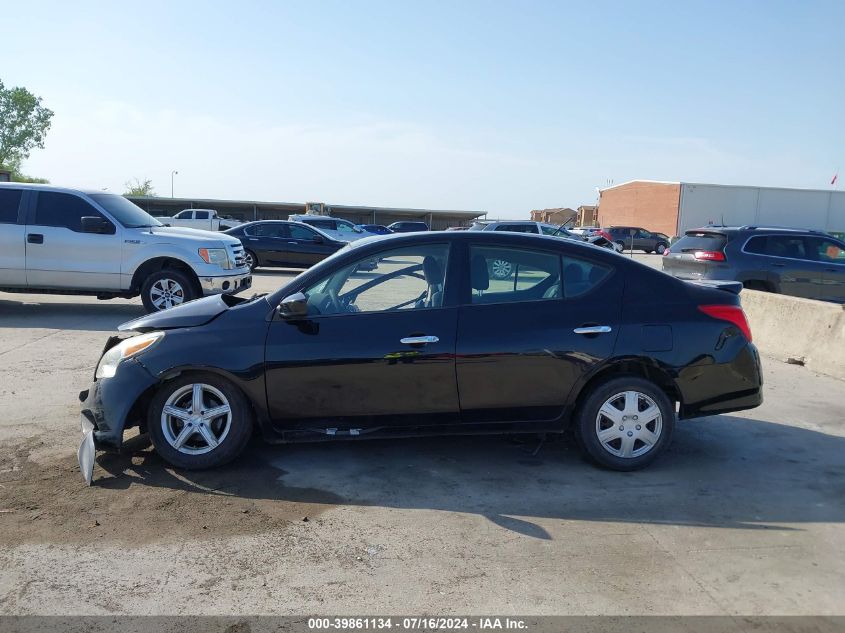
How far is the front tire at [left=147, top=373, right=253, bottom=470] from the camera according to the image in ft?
15.6

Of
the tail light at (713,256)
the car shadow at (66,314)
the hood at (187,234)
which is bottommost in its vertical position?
the car shadow at (66,314)

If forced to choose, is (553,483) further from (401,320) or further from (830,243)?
(830,243)

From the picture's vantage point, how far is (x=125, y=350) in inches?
190

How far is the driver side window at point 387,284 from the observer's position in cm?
490

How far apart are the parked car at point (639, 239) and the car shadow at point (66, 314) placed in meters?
35.5

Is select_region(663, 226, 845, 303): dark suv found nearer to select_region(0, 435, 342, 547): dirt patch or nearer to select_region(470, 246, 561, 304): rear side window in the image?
select_region(470, 246, 561, 304): rear side window

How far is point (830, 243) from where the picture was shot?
11.9 metres

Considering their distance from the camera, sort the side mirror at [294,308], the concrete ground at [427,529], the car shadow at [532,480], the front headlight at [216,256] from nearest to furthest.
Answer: the concrete ground at [427,529] < the car shadow at [532,480] < the side mirror at [294,308] < the front headlight at [216,256]

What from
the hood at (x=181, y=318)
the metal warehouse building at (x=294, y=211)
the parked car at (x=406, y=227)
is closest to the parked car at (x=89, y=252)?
the hood at (x=181, y=318)

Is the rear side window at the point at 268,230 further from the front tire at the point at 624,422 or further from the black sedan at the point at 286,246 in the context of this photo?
the front tire at the point at 624,422

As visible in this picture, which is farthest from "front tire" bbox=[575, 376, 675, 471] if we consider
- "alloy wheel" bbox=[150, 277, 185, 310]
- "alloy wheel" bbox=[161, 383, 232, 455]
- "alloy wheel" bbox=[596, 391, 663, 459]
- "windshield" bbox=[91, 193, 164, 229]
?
"windshield" bbox=[91, 193, 164, 229]

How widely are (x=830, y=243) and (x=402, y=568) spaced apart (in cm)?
1112

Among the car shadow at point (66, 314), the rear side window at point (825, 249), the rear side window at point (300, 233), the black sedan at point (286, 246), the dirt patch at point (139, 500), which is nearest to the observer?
the dirt patch at point (139, 500)

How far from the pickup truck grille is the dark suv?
7.32m
